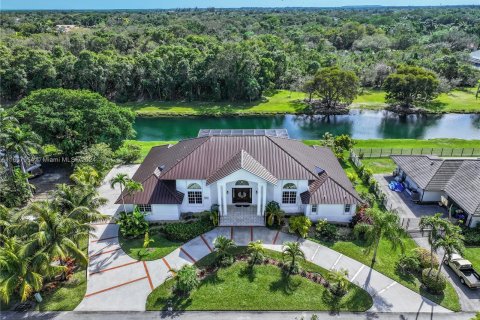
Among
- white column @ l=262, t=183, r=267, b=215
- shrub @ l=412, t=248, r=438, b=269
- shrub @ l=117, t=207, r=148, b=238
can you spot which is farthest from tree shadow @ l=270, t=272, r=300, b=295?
shrub @ l=117, t=207, r=148, b=238

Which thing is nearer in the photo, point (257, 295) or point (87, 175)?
point (257, 295)

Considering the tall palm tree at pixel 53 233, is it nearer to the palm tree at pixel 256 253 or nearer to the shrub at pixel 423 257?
the palm tree at pixel 256 253

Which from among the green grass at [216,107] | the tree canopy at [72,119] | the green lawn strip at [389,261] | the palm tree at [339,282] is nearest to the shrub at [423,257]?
the green lawn strip at [389,261]

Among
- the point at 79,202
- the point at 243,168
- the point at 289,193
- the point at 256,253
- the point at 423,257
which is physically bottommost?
the point at 423,257

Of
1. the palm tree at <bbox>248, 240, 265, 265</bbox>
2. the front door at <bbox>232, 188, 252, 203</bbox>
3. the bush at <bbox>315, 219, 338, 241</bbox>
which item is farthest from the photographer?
the front door at <bbox>232, 188, 252, 203</bbox>

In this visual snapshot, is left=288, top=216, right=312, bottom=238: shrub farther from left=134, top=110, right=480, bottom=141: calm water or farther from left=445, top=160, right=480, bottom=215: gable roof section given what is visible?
left=134, top=110, right=480, bottom=141: calm water

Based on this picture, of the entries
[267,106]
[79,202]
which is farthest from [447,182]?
[267,106]

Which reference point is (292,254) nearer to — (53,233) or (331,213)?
(331,213)

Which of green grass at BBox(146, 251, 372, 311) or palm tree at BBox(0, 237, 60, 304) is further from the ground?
palm tree at BBox(0, 237, 60, 304)
